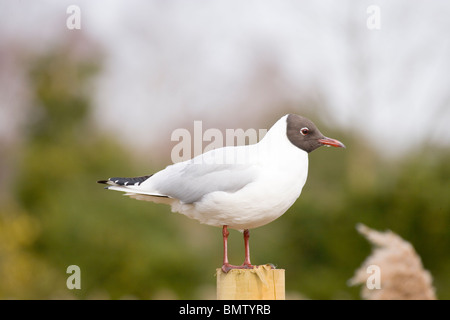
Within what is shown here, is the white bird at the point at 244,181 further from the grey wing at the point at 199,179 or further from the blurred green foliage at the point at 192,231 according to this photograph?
the blurred green foliage at the point at 192,231

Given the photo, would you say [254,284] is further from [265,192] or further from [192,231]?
[192,231]

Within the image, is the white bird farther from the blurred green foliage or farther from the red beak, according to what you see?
the blurred green foliage

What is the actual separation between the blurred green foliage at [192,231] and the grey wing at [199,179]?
2654 mm

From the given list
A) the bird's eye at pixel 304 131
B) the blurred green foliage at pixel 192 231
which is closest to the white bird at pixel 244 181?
the bird's eye at pixel 304 131

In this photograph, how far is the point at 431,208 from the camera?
18.7 feet

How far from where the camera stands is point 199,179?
2928 millimetres

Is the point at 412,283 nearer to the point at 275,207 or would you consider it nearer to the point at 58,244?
the point at 275,207

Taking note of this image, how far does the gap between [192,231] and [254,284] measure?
4518 millimetres

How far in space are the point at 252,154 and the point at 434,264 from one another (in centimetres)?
353

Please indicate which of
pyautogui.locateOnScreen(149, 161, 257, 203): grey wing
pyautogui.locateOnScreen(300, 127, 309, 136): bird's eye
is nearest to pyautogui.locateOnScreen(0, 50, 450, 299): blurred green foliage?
pyautogui.locateOnScreen(149, 161, 257, 203): grey wing

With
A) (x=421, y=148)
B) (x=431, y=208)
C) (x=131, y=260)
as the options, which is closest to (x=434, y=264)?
(x=431, y=208)

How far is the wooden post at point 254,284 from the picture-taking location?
2717 mm

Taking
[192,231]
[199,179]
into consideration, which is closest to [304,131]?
[199,179]
